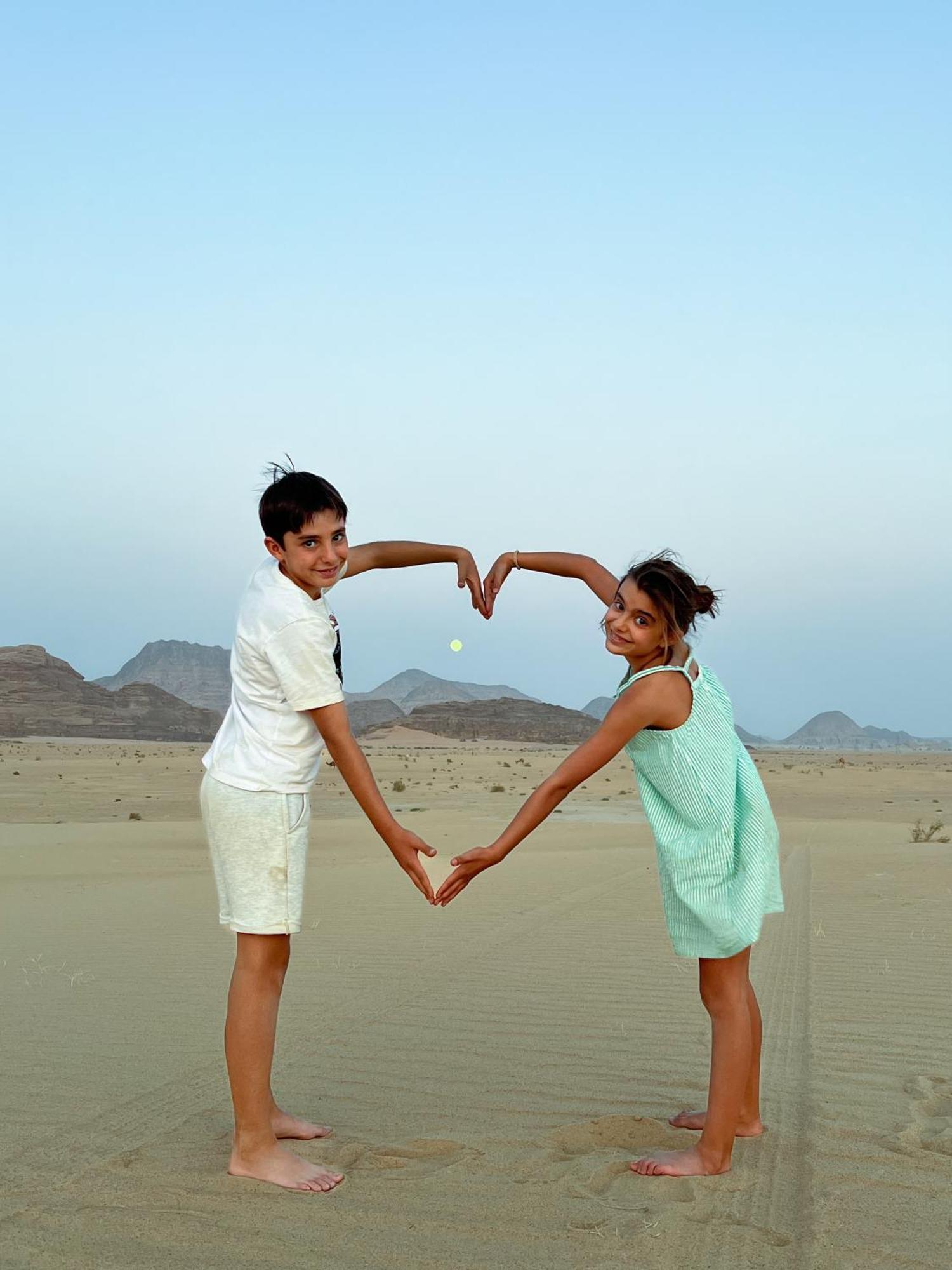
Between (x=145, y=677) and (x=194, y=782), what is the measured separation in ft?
502

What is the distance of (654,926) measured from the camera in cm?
777

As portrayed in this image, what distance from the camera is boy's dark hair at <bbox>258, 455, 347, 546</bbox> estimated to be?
3520 mm

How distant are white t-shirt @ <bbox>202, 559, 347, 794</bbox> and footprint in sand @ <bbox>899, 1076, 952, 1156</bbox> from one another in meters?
2.20

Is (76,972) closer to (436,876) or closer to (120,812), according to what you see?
(436,876)

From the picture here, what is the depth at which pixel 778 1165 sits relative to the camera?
11.3 ft

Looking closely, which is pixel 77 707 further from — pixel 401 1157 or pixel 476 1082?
pixel 401 1157

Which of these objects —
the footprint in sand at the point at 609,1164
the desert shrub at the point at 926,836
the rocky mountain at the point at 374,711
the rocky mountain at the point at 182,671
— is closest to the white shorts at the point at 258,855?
the footprint in sand at the point at 609,1164

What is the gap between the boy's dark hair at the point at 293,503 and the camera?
139 inches

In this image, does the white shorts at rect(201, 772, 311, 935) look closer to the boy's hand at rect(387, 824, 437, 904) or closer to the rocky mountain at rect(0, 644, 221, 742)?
the boy's hand at rect(387, 824, 437, 904)

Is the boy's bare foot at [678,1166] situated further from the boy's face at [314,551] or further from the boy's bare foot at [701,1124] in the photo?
the boy's face at [314,551]

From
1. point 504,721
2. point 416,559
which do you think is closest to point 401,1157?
point 416,559

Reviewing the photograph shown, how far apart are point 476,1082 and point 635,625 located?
189cm

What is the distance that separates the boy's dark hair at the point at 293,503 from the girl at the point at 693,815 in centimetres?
97

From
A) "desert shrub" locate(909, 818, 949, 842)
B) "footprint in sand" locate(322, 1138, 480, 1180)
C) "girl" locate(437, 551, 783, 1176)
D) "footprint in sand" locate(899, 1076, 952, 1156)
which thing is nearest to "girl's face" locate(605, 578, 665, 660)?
"girl" locate(437, 551, 783, 1176)
